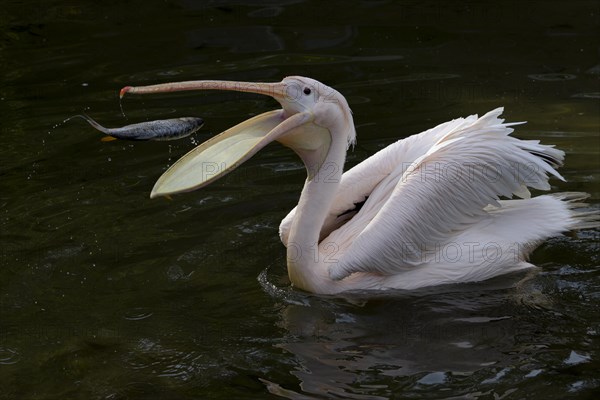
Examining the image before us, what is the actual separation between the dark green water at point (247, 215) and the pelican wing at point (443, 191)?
25cm

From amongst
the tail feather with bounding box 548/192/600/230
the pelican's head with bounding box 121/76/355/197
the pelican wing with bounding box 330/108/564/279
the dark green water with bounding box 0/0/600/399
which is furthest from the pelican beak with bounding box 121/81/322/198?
the tail feather with bounding box 548/192/600/230

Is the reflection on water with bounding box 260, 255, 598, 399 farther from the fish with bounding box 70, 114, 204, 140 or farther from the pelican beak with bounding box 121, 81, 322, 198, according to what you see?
the fish with bounding box 70, 114, 204, 140

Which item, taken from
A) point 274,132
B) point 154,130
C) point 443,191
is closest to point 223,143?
point 274,132

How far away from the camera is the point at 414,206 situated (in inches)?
189

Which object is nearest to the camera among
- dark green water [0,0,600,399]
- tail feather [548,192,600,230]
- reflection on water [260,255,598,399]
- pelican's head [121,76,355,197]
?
reflection on water [260,255,598,399]

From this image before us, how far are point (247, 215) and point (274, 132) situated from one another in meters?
1.39

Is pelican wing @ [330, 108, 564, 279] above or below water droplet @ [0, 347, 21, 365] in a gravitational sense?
above

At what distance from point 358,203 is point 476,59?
3.50 meters

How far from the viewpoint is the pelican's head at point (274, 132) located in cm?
439

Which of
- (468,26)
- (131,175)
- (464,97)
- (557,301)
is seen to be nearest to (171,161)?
(131,175)

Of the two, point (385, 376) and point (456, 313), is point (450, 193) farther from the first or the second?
point (385, 376)

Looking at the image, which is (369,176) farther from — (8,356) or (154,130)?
(8,356)

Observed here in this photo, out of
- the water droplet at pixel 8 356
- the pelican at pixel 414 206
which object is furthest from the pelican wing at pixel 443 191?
the water droplet at pixel 8 356

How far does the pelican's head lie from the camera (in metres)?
4.39
